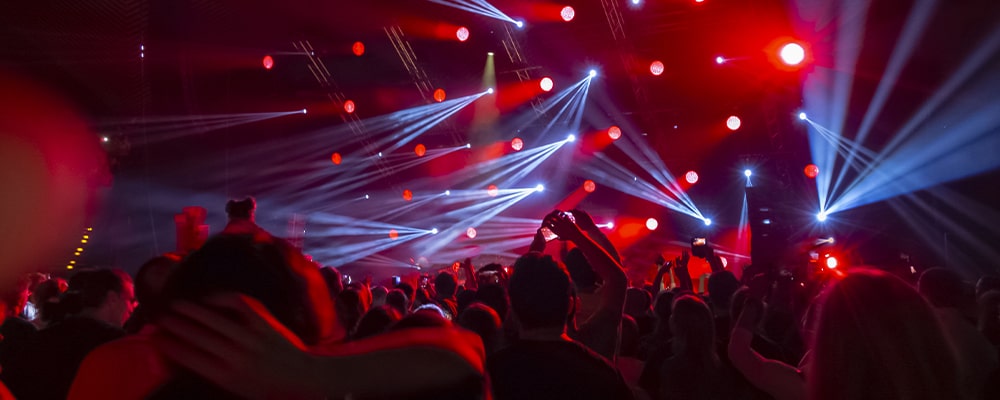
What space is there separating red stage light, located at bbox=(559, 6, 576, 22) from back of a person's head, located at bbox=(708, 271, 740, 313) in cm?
695

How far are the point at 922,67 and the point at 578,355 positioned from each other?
10.8 metres

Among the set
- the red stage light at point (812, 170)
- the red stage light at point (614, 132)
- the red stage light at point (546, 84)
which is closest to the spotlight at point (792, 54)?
the red stage light at point (812, 170)

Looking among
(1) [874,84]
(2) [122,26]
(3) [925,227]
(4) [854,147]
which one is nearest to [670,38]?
(1) [874,84]

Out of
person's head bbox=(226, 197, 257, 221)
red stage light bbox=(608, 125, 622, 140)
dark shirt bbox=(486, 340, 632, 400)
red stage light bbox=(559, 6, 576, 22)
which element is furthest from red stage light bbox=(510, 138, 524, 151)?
dark shirt bbox=(486, 340, 632, 400)

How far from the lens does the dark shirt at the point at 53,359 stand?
9.20 feet

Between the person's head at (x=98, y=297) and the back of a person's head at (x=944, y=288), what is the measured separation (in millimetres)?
4029

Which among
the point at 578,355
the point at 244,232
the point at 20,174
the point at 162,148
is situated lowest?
the point at 578,355

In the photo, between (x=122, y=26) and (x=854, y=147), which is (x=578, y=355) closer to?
(x=122, y=26)

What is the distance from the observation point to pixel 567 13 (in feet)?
33.3

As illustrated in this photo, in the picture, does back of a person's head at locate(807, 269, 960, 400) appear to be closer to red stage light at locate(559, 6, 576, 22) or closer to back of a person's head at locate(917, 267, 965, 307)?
back of a person's head at locate(917, 267, 965, 307)

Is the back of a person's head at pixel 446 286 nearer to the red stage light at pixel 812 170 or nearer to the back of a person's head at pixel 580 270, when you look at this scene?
the back of a person's head at pixel 580 270

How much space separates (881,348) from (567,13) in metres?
8.98

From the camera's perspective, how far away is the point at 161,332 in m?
0.92

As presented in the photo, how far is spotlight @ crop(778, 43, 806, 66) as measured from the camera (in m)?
9.38
